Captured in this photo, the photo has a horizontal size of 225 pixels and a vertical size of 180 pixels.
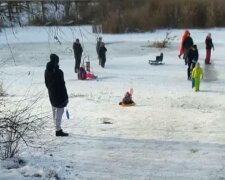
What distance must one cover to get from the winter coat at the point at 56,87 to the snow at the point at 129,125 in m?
0.70

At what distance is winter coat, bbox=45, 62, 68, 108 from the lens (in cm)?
1042

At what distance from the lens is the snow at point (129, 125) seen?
835cm

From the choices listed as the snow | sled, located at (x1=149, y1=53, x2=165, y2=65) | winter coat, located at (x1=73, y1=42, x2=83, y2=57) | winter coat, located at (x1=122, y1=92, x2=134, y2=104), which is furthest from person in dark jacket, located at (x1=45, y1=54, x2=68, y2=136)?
sled, located at (x1=149, y1=53, x2=165, y2=65)

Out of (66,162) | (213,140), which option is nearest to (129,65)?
(213,140)

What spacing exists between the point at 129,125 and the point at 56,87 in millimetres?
2188

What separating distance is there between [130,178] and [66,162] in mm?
1332

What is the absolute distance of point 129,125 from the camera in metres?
11.7

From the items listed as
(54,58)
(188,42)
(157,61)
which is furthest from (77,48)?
(54,58)

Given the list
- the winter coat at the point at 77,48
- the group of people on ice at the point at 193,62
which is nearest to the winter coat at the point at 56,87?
the group of people on ice at the point at 193,62

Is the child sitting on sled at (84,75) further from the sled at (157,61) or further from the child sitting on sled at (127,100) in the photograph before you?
the child sitting on sled at (127,100)

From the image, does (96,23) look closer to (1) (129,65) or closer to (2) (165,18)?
(1) (129,65)

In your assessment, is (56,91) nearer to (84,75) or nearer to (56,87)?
(56,87)

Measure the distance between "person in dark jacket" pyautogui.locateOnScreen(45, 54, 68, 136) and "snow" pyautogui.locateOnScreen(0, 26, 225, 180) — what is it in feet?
1.33

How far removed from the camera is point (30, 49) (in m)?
32.1
